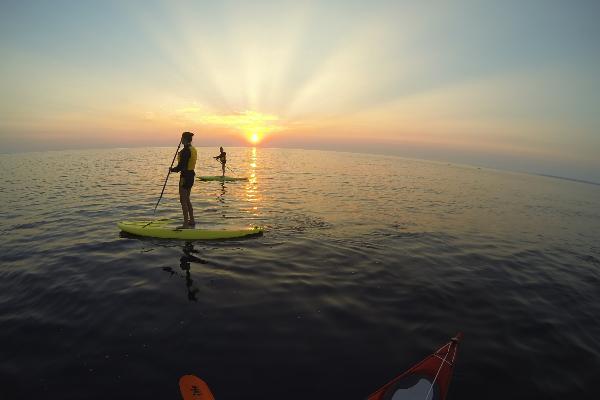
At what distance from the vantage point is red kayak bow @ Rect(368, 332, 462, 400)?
471 cm

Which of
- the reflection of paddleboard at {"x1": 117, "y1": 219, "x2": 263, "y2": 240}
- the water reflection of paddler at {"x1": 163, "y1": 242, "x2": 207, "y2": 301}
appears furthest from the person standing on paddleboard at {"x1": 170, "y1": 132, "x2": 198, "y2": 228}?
the water reflection of paddler at {"x1": 163, "y1": 242, "x2": 207, "y2": 301}

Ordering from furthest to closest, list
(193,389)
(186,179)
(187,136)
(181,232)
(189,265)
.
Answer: (186,179) → (181,232) → (187,136) → (189,265) → (193,389)

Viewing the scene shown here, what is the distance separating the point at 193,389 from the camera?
16.1ft

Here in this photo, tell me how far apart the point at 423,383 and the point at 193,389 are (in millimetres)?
3623

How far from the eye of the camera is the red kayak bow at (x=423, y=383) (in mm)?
4711

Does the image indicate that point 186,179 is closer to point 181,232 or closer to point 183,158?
point 183,158

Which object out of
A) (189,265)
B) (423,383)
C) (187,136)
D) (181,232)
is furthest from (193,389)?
(187,136)

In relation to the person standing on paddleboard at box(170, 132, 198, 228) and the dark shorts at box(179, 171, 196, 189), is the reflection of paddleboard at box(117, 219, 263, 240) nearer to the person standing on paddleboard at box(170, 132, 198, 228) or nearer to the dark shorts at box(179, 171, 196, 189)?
the person standing on paddleboard at box(170, 132, 198, 228)

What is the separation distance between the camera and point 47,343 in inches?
243

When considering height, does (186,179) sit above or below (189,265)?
above

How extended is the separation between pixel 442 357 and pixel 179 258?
28.8 ft

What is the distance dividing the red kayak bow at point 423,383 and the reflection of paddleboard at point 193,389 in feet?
8.21

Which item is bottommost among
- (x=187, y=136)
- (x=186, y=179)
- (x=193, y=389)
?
(x=193, y=389)

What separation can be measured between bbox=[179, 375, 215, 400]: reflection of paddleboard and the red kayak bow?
250 centimetres
